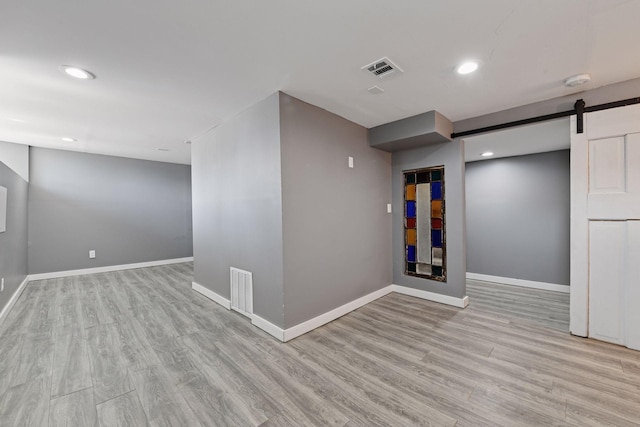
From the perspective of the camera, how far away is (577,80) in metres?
2.36

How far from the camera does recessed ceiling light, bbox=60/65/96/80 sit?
7.03ft

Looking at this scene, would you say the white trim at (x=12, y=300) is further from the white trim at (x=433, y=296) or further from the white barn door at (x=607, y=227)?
the white barn door at (x=607, y=227)

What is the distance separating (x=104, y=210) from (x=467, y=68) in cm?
697

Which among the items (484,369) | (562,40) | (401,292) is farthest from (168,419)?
(562,40)

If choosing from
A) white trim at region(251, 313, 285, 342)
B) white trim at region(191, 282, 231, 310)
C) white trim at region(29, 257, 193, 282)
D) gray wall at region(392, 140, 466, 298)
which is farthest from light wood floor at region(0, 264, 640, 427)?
white trim at region(29, 257, 193, 282)

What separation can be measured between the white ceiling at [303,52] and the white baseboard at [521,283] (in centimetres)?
308

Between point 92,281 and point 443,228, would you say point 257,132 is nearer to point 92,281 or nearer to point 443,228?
point 443,228

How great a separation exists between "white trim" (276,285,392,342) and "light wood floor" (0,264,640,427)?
0.10m

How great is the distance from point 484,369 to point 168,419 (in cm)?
234

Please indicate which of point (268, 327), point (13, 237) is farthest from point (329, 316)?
point (13, 237)

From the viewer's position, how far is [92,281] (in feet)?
15.8

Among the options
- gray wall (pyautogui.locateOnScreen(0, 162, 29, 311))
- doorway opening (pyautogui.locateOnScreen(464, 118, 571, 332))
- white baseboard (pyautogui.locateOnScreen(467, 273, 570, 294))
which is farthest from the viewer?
white baseboard (pyautogui.locateOnScreen(467, 273, 570, 294))

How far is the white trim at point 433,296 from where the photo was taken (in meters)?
3.42

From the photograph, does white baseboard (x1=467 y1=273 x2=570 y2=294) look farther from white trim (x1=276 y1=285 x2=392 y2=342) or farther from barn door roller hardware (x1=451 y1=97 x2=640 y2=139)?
barn door roller hardware (x1=451 y1=97 x2=640 y2=139)
